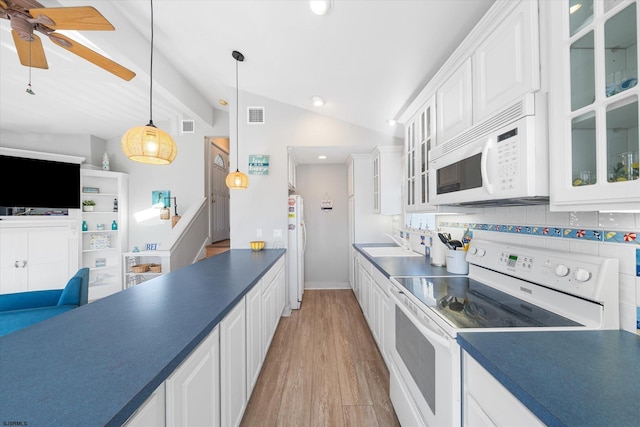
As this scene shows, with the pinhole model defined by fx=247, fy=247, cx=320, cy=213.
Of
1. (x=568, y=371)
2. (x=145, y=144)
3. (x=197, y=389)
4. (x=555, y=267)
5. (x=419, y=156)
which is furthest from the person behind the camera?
(x=419, y=156)

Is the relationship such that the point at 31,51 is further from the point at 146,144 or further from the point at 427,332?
the point at 427,332

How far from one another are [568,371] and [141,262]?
17.6 ft

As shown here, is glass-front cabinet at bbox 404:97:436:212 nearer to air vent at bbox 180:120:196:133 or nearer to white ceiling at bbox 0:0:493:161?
white ceiling at bbox 0:0:493:161

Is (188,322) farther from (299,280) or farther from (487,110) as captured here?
(299,280)

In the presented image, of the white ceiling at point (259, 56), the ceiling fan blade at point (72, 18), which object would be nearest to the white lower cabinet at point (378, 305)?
the white ceiling at point (259, 56)

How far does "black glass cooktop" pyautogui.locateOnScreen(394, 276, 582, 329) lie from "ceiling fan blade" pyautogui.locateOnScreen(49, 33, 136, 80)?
2.60 meters

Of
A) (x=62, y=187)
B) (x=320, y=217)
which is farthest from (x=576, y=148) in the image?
(x=62, y=187)

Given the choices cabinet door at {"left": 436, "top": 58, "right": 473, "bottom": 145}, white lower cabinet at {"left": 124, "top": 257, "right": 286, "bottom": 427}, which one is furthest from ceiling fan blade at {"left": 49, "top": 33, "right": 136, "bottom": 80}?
cabinet door at {"left": 436, "top": 58, "right": 473, "bottom": 145}

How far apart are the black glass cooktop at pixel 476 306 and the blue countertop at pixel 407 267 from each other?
0.71 ft

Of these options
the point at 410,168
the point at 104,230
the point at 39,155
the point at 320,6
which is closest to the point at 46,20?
the point at 320,6

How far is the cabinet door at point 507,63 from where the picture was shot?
101 centimetres

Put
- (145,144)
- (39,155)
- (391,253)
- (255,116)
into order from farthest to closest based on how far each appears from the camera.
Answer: (39,155), (255,116), (391,253), (145,144)

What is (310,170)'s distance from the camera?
461cm

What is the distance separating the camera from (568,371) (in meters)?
0.72
